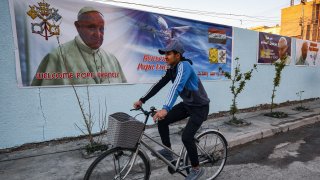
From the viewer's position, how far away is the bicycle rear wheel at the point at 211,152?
3383 mm

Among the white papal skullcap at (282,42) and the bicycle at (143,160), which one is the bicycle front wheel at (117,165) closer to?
the bicycle at (143,160)

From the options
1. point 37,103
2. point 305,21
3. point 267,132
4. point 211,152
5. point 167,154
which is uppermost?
point 305,21

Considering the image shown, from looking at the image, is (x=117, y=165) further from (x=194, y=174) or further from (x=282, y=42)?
(x=282, y=42)

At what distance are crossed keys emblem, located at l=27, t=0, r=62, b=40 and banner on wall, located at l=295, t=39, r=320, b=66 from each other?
10104mm

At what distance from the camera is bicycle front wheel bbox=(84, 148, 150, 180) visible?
8.16ft

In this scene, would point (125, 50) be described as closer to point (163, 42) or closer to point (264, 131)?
point (163, 42)

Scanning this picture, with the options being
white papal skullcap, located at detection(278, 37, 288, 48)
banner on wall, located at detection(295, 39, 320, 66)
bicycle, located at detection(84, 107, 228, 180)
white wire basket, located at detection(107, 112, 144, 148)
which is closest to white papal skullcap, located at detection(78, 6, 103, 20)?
bicycle, located at detection(84, 107, 228, 180)

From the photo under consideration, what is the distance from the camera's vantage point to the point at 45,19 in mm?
4520

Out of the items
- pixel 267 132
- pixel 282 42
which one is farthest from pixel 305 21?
pixel 267 132

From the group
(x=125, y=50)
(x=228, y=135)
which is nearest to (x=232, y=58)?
(x=228, y=135)

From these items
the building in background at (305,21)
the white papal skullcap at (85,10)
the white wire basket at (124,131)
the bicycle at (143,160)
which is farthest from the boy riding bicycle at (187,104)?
the building in background at (305,21)

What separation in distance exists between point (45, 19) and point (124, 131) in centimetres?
334

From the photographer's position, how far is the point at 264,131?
5816 millimetres

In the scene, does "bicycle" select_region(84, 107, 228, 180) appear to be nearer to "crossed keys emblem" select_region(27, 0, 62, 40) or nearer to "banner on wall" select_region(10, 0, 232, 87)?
"banner on wall" select_region(10, 0, 232, 87)
